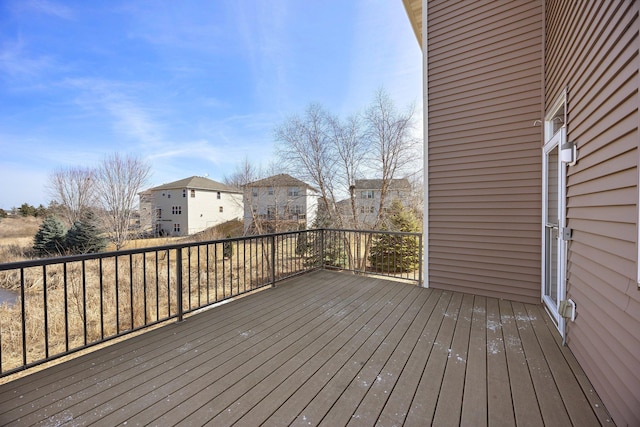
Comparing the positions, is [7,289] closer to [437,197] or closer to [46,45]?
[46,45]

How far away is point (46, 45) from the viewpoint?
8195mm

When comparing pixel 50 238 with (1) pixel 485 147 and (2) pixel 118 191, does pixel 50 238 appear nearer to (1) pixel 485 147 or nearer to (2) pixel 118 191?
(2) pixel 118 191

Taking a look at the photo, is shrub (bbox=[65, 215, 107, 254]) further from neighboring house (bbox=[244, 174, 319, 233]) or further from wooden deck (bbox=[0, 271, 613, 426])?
wooden deck (bbox=[0, 271, 613, 426])

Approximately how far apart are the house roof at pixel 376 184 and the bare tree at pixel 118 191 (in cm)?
1380

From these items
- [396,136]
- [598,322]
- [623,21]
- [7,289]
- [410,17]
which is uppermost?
[410,17]

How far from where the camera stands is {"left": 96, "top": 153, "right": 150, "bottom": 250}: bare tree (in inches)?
596

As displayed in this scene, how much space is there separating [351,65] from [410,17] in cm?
502

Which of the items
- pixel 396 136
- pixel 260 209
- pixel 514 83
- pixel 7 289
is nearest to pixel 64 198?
pixel 7 289

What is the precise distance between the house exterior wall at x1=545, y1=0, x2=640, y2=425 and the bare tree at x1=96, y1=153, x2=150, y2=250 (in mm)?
18431

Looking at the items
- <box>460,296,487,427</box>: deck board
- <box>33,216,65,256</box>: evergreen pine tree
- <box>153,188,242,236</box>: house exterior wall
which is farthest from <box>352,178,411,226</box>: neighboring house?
<box>33,216,65,256</box>: evergreen pine tree

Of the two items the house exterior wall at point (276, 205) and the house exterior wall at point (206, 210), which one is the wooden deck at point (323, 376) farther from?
the house exterior wall at point (206, 210)

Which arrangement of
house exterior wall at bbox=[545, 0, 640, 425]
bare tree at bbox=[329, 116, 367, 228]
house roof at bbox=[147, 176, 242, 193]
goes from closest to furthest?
house exterior wall at bbox=[545, 0, 640, 425] → bare tree at bbox=[329, 116, 367, 228] → house roof at bbox=[147, 176, 242, 193]

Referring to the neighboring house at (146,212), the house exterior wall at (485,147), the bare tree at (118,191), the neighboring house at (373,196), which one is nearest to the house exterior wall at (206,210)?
the neighboring house at (146,212)

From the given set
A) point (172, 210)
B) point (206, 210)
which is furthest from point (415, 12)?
point (172, 210)
